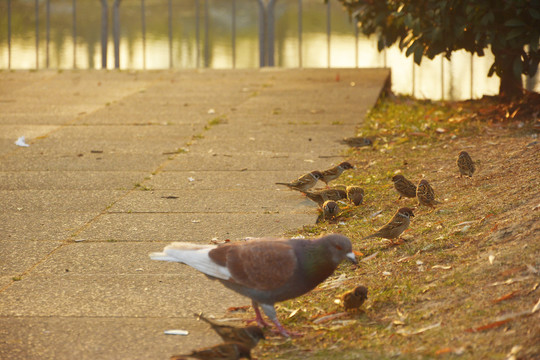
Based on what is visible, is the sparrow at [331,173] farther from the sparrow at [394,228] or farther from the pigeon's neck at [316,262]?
the pigeon's neck at [316,262]

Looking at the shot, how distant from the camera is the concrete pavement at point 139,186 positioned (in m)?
5.47

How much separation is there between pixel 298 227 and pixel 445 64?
36.5ft

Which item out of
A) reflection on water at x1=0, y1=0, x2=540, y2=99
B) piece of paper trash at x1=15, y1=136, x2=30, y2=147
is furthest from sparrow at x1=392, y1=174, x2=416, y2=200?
reflection on water at x1=0, y1=0, x2=540, y2=99

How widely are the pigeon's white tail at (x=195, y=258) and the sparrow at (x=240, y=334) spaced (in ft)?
1.58

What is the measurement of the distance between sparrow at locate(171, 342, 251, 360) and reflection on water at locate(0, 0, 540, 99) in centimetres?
1382

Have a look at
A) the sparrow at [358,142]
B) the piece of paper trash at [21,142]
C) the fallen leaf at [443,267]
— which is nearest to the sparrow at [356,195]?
the fallen leaf at [443,267]

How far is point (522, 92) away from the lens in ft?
40.0

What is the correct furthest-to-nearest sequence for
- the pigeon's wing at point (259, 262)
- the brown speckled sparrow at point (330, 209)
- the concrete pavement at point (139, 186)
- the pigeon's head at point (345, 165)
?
the pigeon's head at point (345, 165), the brown speckled sparrow at point (330, 209), the concrete pavement at point (139, 186), the pigeon's wing at point (259, 262)

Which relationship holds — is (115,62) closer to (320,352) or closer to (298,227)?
(298,227)

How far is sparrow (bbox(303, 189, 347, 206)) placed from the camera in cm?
811

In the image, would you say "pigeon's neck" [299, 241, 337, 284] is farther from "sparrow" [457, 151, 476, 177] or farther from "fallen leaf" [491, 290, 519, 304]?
"sparrow" [457, 151, 476, 177]

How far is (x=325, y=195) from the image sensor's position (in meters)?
8.12

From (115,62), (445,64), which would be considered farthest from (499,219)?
(115,62)

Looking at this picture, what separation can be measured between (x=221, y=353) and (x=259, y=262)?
2.64 ft
